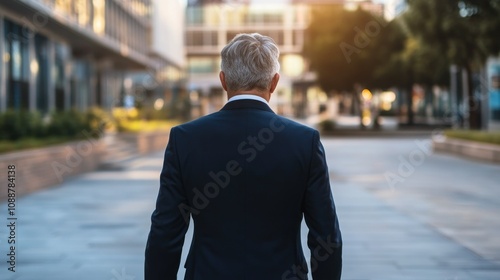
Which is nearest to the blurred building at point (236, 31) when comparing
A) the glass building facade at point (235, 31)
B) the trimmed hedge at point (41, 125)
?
the glass building facade at point (235, 31)

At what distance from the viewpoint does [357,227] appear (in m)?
9.24

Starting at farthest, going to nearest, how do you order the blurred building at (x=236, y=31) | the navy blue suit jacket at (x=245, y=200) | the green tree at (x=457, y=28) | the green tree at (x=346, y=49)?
1. the blurred building at (x=236, y=31)
2. the green tree at (x=346, y=49)
3. the green tree at (x=457, y=28)
4. the navy blue suit jacket at (x=245, y=200)

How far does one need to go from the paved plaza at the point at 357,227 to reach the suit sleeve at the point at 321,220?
158 inches

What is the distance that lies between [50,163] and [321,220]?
1355cm

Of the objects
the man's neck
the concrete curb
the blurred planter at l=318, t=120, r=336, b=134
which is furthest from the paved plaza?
the blurred planter at l=318, t=120, r=336, b=134

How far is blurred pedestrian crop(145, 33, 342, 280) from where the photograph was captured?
95.7 inches

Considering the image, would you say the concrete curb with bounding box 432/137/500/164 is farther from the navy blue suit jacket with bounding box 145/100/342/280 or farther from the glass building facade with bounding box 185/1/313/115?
the glass building facade with bounding box 185/1/313/115

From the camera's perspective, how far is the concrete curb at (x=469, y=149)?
2027 centimetres

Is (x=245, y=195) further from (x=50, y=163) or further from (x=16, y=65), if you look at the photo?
(x=16, y=65)

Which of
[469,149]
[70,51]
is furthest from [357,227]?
[70,51]

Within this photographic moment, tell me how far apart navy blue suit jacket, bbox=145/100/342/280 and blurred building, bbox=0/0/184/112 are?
20.0 m

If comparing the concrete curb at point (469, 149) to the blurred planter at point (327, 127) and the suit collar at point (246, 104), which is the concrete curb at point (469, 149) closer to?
the blurred planter at point (327, 127)

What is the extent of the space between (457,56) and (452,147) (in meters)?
3.07

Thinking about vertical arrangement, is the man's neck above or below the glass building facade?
below
